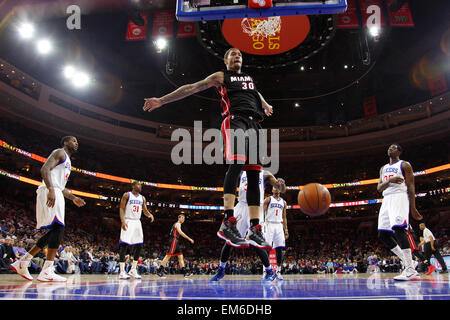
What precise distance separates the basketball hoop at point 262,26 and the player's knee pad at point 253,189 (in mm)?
9457

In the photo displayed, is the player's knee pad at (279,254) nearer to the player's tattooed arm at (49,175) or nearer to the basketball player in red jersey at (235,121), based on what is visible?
the basketball player in red jersey at (235,121)

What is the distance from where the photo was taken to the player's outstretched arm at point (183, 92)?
3.00 metres

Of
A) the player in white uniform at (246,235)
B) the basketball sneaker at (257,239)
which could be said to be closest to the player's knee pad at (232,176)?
the player in white uniform at (246,235)

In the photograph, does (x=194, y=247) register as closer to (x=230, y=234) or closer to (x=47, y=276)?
(x=47, y=276)

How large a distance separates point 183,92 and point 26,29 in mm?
16491

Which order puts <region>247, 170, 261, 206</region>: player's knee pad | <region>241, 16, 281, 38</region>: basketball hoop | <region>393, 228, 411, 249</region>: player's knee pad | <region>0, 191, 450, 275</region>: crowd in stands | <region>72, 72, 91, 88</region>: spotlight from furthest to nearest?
<region>72, 72, 91, 88</region>: spotlight → <region>0, 191, 450, 275</region>: crowd in stands → <region>241, 16, 281, 38</region>: basketball hoop → <region>393, 228, 411, 249</region>: player's knee pad → <region>247, 170, 261, 206</region>: player's knee pad

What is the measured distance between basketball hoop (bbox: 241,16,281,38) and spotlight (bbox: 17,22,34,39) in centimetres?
1070

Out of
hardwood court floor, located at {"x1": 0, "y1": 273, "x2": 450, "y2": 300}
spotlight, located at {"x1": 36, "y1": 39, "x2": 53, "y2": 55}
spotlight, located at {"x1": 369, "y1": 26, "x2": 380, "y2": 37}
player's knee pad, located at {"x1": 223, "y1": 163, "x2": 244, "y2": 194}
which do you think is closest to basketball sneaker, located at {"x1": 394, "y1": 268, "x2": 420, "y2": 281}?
hardwood court floor, located at {"x1": 0, "y1": 273, "x2": 450, "y2": 300}

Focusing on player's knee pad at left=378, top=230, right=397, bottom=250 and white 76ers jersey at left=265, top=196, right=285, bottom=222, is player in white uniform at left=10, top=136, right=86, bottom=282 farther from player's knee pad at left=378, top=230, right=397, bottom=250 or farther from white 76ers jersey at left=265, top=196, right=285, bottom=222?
player's knee pad at left=378, top=230, right=397, bottom=250

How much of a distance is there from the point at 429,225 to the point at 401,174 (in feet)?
79.8

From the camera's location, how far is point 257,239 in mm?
3004

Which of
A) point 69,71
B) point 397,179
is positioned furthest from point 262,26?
point 69,71

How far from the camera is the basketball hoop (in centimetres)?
1131
